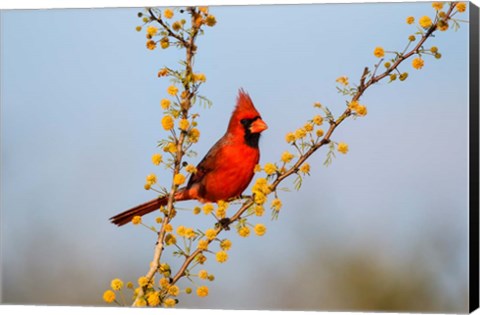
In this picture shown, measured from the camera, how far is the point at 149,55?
6.54 m

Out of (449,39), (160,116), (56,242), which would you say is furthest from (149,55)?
(449,39)

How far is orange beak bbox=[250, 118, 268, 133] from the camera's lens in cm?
638

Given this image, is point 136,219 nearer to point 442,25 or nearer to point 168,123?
point 168,123

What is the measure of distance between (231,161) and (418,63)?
119 centimetres

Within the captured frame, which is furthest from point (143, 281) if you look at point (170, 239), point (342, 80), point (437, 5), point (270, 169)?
point (437, 5)

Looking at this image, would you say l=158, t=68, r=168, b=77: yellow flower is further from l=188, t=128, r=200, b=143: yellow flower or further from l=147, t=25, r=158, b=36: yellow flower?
l=188, t=128, r=200, b=143: yellow flower

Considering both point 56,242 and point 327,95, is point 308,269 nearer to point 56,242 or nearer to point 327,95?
point 327,95

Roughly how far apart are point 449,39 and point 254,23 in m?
1.12

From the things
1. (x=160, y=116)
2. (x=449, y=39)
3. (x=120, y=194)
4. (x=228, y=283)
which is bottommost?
(x=228, y=283)

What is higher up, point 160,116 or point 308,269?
point 160,116

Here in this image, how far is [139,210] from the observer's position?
650cm

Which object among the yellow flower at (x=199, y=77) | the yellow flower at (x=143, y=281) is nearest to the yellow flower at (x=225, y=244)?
the yellow flower at (x=143, y=281)

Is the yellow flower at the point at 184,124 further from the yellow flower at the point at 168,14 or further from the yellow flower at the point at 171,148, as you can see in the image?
the yellow flower at the point at 168,14

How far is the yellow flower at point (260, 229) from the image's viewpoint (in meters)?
6.30
